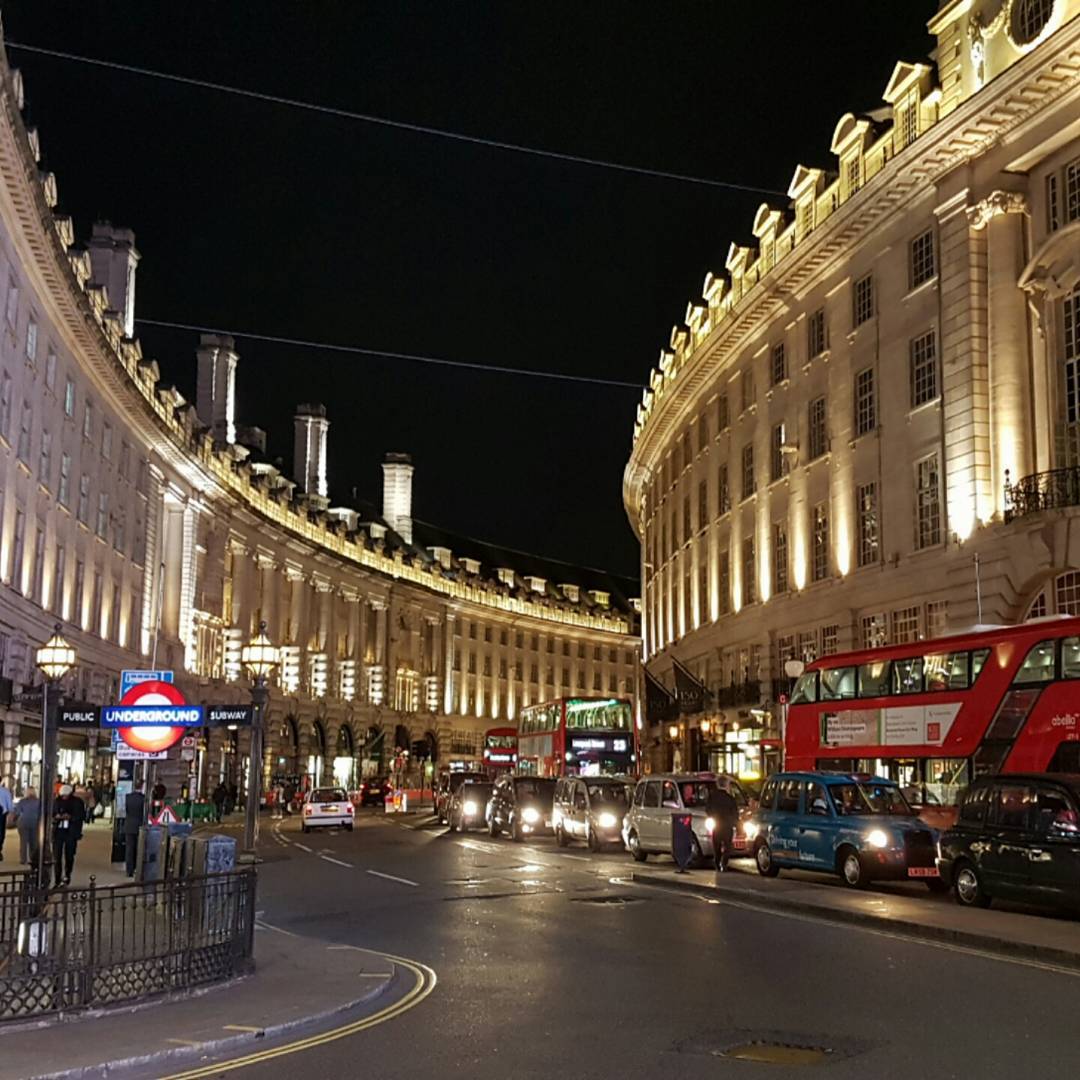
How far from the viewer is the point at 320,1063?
9398 mm

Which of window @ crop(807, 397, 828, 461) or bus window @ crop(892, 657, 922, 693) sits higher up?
window @ crop(807, 397, 828, 461)

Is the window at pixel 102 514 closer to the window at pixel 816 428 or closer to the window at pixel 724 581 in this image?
the window at pixel 724 581

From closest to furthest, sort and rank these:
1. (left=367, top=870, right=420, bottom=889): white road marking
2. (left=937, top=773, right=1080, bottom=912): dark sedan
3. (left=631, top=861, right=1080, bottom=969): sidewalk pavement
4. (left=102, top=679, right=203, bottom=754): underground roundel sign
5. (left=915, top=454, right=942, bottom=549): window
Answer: (left=631, top=861, right=1080, bottom=969): sidewalk pavement → (left=102, top=679, right=203, bottom=754): underground roundel sign → (left=937, top=773, right=1080, bottom=912): dark sedan → (left=367, top=870, right=420, bottom=889): white road marking → (left=915, top=454, right=942, bottom=549): window

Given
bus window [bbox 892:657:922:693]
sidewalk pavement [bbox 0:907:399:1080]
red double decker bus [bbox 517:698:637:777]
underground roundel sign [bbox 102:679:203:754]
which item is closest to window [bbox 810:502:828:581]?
red double decker bus [bbox 517:698:637:777]

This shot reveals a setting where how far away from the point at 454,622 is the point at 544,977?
347 feet

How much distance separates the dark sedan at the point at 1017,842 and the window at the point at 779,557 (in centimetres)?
2532

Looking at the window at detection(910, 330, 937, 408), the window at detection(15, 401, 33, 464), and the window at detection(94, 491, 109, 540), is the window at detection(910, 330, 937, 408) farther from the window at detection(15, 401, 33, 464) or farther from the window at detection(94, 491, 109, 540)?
the window at detection(94, 491, 109, 540)

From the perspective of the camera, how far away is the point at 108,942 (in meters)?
11.1

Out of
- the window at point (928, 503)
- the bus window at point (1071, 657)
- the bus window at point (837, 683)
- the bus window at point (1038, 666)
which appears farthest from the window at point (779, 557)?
the bus window at point (1071, 657)

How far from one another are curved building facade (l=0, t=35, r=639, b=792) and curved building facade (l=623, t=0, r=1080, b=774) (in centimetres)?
2127

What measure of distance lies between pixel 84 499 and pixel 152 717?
40.7 meters

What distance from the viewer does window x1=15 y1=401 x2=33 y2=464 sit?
1802 inches

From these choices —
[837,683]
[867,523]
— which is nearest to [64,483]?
[867,523]

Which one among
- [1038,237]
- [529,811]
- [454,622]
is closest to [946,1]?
[1038,237]
